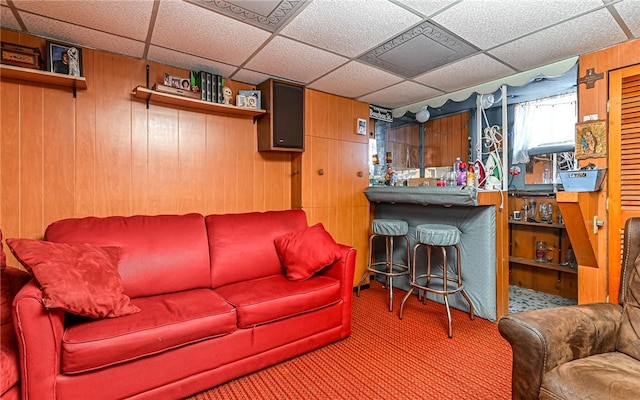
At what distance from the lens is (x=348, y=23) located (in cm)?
202

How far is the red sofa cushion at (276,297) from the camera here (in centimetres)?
196

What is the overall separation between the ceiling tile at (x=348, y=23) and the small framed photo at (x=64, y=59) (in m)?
1.50

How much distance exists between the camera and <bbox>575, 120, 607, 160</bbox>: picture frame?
2379mm

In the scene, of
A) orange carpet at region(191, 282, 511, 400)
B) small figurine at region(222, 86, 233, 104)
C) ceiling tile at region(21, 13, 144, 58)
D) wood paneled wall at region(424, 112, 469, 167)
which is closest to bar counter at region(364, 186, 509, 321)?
orange carpet at region(191, 282, 511, 400)

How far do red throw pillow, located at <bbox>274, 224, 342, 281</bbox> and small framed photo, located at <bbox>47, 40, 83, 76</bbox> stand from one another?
1941mm

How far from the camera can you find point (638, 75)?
2217 millimetres

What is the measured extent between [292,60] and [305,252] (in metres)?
1.60

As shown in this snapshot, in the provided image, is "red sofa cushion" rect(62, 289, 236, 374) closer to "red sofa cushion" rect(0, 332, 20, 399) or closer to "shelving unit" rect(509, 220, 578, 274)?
"red sofa cushion" rect(0, 332, 20, 399)

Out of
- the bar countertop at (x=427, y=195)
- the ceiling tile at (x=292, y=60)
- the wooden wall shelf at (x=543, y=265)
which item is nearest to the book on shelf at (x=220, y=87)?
the ceiling tile at (x=292, y=60)

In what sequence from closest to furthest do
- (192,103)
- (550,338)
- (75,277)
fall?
(550,338) < (75,277) < (192,103)

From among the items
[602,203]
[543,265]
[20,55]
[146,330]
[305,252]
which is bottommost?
[543,265]

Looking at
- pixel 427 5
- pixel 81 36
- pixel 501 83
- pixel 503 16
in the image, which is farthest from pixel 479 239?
pixel 81 36

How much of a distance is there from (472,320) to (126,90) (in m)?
3.56

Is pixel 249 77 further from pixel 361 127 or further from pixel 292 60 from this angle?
pixel 361 127
